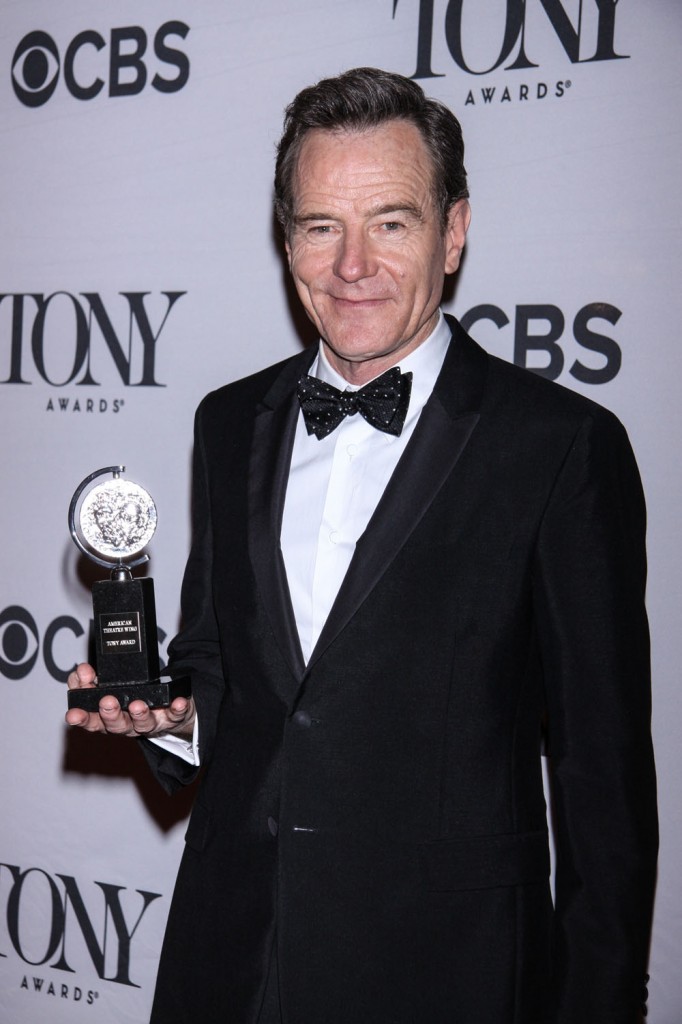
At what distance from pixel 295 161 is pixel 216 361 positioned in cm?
104

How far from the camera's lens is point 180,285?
2871mm

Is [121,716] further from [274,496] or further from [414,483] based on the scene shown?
[414,483]

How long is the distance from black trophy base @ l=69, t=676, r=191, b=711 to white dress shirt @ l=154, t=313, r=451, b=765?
0.47 ft

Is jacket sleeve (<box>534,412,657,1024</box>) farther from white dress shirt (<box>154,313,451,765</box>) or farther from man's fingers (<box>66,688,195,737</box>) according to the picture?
man's fingers (<box>66,688,195,737</box>)

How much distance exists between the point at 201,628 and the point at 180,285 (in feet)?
3.96

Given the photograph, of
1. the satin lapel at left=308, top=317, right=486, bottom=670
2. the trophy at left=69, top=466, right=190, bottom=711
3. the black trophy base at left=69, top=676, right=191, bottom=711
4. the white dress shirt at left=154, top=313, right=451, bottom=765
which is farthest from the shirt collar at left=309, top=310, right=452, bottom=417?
the black trophy base at left=69, top=676, right=191, bottom=711

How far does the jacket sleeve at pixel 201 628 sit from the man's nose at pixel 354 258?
48 cm

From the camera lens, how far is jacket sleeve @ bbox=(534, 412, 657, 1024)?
1585mm

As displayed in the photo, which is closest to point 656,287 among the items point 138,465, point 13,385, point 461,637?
point 461,637

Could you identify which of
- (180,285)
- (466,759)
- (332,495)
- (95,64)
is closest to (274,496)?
(332,495)

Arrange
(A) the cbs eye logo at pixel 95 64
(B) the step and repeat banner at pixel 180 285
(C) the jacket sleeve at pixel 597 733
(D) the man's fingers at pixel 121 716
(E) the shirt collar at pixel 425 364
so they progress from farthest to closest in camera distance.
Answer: (A) the cbs eye logo at pixel 95 64 < (B) the step and repeat banner at pixel 180 285 < (E) the shirt collar at pixel 425 364 < (D) the man's fingers at pixel 121 716 < (C) the jacket sleeve at pixel 597 733

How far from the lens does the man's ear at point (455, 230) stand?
1.90 m

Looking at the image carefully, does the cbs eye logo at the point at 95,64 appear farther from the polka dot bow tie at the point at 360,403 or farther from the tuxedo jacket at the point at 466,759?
the tuxedo jacket at the point at 466,759

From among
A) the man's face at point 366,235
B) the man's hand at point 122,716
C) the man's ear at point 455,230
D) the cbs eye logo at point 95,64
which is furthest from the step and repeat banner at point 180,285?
the man's hand at point 122,716
